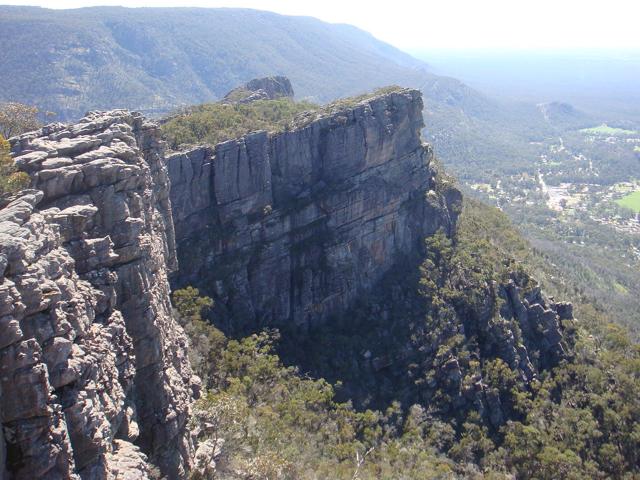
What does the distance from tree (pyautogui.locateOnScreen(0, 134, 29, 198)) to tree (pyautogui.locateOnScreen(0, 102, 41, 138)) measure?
1567 cm

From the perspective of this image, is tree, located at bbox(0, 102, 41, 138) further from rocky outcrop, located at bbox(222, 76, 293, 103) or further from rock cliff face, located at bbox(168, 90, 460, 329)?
rocky outcrop, located at bbox(222, 76, 293, 103)

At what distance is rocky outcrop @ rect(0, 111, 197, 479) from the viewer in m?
17.0

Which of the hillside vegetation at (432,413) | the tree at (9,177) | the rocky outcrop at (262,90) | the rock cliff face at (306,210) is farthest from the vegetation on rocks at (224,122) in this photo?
the tree at (9,177)

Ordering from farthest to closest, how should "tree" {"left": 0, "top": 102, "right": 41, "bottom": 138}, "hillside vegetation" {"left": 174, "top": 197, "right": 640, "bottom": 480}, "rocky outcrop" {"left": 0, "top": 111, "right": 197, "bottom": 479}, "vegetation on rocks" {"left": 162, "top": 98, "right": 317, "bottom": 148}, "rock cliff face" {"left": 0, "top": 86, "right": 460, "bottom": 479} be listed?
"vegetation on rocks" {"left": 162, "top": 98, "right": 317, "bottom": 148} → "tree" {"left": 0, "top": 102, "right": 41, "bottom": 138} → "hillside vegetation" {"left": 174, "top": 197, "right": 640, "bottom": 480} → "rock cliff face" {"left": 0, "top": 86, "right": 460, "bottom": 479} → "rocky outcrop" {"left": 0, "top": 111, "right": 197, "bottom": 479}

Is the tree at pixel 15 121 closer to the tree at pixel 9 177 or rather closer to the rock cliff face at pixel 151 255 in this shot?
the rock cliff face at pixel 151 255

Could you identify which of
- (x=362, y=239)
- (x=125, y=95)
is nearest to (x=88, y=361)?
(x=362, y=239)

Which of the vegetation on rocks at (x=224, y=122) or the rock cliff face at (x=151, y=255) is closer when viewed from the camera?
the rock cliff face at (x=151, y=255)

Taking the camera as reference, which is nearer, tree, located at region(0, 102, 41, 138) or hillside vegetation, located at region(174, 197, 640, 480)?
hillside vegetation, located at region(174, 197, 640, 480)

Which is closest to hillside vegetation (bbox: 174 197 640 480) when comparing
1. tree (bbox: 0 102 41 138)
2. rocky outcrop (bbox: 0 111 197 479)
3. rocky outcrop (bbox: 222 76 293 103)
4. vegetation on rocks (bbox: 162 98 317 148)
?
rocky outcrop (bbox: 0 111 197 479)

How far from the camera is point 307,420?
1649 inches

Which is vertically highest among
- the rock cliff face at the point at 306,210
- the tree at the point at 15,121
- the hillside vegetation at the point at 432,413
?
the tree at the point at 15,121

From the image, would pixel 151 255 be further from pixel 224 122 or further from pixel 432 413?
pixel 224 122

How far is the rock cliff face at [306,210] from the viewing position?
168 feet

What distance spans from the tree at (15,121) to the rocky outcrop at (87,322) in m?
9.05
